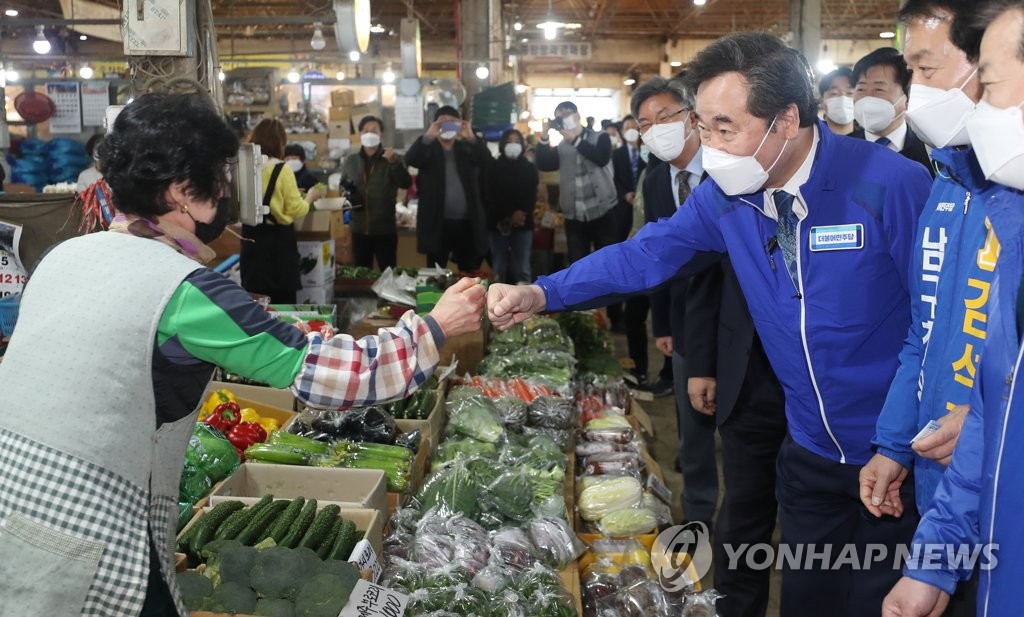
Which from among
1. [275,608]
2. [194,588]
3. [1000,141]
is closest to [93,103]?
[194,588]

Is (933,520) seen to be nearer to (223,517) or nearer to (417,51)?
(223,517)

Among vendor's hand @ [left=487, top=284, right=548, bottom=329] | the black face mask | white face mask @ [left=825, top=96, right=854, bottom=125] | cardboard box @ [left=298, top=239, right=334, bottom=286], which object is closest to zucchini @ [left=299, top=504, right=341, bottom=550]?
vendor's hand @ [left=487, top=284, right=548, bottom=329]

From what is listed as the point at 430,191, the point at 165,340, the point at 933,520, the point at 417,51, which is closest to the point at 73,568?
the point at 165,340

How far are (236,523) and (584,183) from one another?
573 cm

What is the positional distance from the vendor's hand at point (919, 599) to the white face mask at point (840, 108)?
4001 millimetres

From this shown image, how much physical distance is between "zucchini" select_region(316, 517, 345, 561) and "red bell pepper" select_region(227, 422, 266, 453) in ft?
3.15

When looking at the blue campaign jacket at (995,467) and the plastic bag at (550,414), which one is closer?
the blue campaign jacket at (995,467)

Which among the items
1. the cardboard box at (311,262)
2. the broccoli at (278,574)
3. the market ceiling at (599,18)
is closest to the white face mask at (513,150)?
the cardboard box at (311,262)

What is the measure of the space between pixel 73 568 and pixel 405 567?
1314 millimetres

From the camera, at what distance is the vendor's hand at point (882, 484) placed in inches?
79.9

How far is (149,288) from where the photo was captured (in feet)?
5.38

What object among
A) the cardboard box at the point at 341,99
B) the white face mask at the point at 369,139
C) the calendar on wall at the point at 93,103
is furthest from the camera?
the cardboard box at the point at 341,99

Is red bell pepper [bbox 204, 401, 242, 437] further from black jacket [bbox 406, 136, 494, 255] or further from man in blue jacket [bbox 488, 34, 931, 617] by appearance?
black jacket [bbox 406, 136, 494, 255]

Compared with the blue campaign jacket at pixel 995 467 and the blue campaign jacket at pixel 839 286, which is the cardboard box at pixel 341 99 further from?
the blue campaign jacket at pixel 995 467
